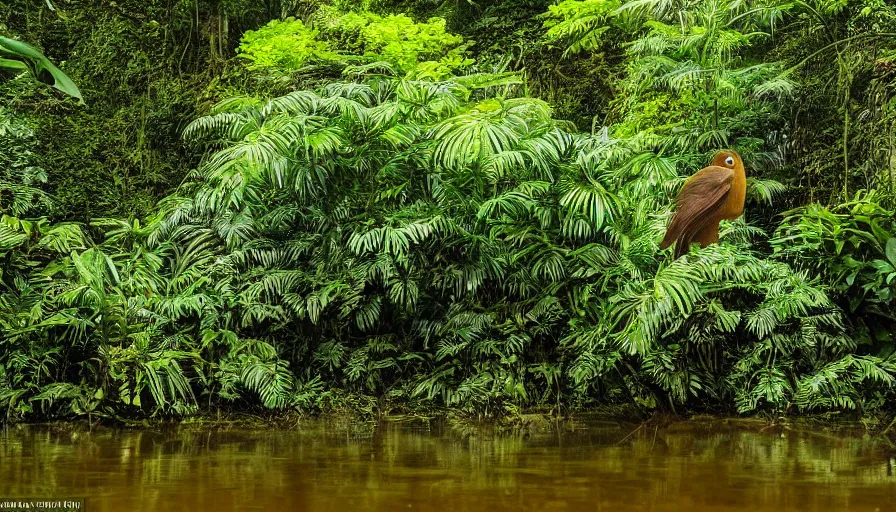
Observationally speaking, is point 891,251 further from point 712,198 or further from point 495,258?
point 495,258

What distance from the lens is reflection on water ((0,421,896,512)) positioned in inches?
125

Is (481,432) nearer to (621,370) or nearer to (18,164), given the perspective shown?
(621,370)

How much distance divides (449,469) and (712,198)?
2.19 meters

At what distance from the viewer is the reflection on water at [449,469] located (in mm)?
3166

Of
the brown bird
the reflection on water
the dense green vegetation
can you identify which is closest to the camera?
the reflection on water

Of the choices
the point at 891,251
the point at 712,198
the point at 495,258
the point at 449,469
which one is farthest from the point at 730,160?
the point at 449,469

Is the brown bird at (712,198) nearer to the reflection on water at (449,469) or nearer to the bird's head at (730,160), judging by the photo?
the bird's head at (730,160)

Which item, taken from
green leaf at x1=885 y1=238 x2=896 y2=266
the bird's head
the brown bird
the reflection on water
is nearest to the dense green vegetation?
green leaf at x1=885 y1=238 x2=896 y2=266

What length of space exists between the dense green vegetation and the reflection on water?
483 millimetres

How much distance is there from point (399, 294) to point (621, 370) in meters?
1.52

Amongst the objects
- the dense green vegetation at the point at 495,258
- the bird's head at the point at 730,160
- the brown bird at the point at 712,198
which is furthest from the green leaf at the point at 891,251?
the bird's head at the point at 730,160

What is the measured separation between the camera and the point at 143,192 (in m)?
7.70

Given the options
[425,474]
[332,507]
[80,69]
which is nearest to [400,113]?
[425,474]

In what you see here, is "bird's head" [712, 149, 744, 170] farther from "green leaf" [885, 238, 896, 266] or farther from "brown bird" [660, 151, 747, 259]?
"green leaf" [885, 238, 896, 266]
